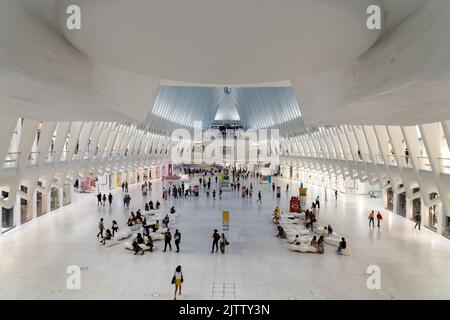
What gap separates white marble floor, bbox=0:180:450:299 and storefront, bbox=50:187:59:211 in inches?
173

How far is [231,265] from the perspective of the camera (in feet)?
36.4

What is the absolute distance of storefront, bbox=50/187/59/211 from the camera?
21986 mm

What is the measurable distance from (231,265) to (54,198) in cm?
1636

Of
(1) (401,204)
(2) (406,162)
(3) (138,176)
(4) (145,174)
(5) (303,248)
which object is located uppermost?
(2) (406,162)

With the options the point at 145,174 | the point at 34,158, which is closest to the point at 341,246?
the point at 34,158

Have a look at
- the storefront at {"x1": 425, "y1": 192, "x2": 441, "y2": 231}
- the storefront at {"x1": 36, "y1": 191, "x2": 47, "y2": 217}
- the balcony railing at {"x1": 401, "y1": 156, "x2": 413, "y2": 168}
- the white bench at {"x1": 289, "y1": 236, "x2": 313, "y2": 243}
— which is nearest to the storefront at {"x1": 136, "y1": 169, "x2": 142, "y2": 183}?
the storefront at {"x1": 36, "y1": 191, "x2": 47, "y2": 217}

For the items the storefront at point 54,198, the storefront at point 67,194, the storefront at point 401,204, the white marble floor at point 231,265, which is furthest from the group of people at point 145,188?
the storefront at point 401,204

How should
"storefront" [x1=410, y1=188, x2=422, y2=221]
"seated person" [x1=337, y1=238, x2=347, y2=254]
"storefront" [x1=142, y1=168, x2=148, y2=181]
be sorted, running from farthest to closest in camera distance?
"storefront" [x1=142, y1=168, x2=148, y2=181] < "storefront" [x1=410, y1=188, x2=422, y2=221] < "seated person" [x1=337, y1=238, x2=347, y2=254]

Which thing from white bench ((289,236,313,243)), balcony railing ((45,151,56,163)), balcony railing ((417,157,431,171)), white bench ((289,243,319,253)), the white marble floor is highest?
balcony railing ((45,151,56,163))

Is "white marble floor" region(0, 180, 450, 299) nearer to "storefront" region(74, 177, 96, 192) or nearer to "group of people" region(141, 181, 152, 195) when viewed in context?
"group of people" region(141, 181, 152, 195)

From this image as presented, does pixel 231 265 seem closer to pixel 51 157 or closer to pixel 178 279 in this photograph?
pixel 178 279

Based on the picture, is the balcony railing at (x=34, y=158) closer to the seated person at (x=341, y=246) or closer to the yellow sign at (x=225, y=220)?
the yellow sign at (x=225, y=220)

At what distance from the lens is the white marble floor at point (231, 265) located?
8969mm
